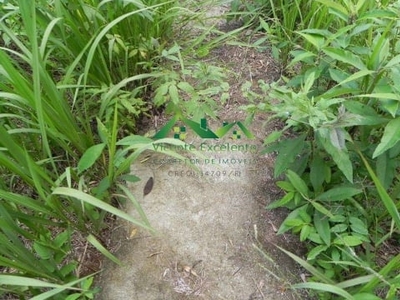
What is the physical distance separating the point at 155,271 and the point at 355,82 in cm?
83

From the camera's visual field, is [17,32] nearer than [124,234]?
No

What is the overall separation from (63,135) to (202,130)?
491 millimetres

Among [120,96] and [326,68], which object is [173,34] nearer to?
[120,96]

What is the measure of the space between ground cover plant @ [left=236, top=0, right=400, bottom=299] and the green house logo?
0.24 m

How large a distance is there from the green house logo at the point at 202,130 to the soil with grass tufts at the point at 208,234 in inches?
1.3

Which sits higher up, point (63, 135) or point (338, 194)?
point (63, 135)

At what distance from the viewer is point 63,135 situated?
1182 mm

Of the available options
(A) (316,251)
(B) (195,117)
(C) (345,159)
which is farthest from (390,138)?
(B) (195,117)

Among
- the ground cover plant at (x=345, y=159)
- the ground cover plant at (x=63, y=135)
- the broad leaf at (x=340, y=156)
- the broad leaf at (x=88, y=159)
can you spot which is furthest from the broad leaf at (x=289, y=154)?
the broad leaf at (x=88, y=159)

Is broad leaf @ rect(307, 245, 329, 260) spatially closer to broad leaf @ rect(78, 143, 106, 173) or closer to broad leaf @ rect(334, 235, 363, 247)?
broad leaf @ rect(334, 235, 363, 247)

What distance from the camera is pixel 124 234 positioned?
4.32ft

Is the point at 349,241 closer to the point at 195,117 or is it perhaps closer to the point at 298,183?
the point at 298,183

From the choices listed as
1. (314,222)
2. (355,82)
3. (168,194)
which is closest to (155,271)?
(168,194)

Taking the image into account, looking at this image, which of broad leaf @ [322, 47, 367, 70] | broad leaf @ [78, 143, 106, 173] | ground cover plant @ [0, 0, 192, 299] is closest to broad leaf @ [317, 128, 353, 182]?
broad leaf @ [322, 47, 367, 70]
